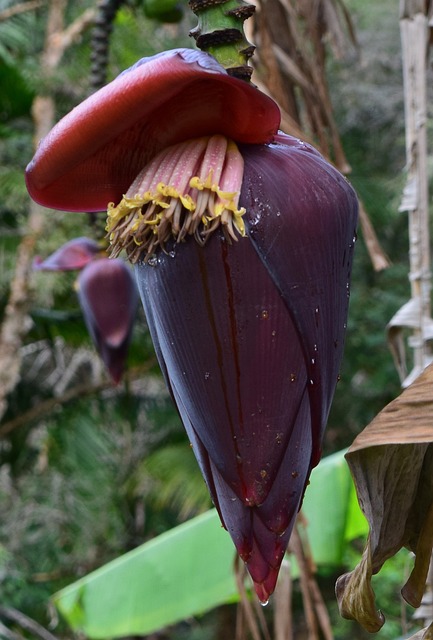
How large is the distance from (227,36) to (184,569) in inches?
35.1

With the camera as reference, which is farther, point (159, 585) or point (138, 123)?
point (159, 585)

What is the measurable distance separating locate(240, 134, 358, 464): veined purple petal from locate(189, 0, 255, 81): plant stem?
28 millimetres

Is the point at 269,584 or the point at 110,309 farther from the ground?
the point at 269,584

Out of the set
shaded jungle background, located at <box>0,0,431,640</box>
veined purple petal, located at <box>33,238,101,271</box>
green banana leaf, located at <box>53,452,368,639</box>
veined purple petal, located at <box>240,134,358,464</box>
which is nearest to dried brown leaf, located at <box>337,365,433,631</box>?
veined purple petal, located at <box>240,134,358,464</box>

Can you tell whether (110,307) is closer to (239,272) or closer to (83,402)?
(239,272)

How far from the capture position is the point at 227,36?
25 cm

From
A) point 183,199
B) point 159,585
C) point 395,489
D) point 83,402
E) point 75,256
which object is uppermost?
point 183,199

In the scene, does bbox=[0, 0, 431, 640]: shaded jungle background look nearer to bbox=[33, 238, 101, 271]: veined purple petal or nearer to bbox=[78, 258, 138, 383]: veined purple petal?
bbox=[33, 238, 101, 271]: veined purple petal

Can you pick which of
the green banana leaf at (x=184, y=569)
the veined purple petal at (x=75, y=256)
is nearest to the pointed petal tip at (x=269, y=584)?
the green banana leaf at (x=184, y=569)

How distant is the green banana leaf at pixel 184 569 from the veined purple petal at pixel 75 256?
380 millimetres

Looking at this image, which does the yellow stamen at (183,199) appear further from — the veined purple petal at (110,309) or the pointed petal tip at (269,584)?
the veined purple petal at (110,309)

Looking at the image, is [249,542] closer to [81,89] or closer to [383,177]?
[81,89]

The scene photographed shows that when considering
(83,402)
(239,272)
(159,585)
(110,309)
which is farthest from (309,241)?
(83,402)

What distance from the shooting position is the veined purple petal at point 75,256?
1.13 m
